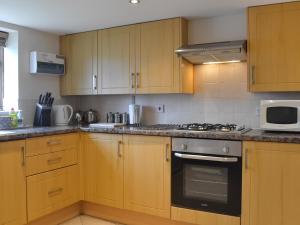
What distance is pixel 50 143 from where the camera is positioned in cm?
286

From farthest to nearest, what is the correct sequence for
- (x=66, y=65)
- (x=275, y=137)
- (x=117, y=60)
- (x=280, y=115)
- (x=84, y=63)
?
(x=66, y=65) → (x=84, y=63) → (x=117, y=60) → (x=280, y=115) → (x=275, y=137)

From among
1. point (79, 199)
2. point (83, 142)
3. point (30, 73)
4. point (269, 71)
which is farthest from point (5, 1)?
point (269, 71)

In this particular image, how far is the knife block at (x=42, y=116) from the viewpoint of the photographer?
3414 millimetres

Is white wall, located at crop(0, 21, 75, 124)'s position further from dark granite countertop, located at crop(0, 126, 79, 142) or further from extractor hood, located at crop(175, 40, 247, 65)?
extractor hood, located at crop(175, 40, 247, 65)

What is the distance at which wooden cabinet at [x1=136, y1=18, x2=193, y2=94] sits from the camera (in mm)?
3008

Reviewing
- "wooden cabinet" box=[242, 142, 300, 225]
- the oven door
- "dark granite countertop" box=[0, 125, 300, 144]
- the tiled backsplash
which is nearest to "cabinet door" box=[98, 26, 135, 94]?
the tiled backsplash

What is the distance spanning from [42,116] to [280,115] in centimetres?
247

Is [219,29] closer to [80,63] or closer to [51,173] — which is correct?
[80,63]

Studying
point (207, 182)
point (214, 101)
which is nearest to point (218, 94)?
point (214, 101)

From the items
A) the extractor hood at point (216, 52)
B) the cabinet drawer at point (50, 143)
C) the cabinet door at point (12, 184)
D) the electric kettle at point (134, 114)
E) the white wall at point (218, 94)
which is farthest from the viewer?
the electric kettle at point (134, 114)

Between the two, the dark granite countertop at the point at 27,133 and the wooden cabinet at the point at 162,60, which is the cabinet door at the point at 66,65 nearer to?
→ the dark granite countertop at the point at 27,133

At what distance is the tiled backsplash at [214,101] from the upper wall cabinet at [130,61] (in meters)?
0.17

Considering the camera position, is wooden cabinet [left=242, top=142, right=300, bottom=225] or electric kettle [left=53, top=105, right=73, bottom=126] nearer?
wooden cabinet [left=242, top=142, right=300, bottom=225]

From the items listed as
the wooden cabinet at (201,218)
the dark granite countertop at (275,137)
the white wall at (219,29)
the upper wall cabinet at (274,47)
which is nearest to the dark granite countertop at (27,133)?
the wooden cabinet at (201,218)
